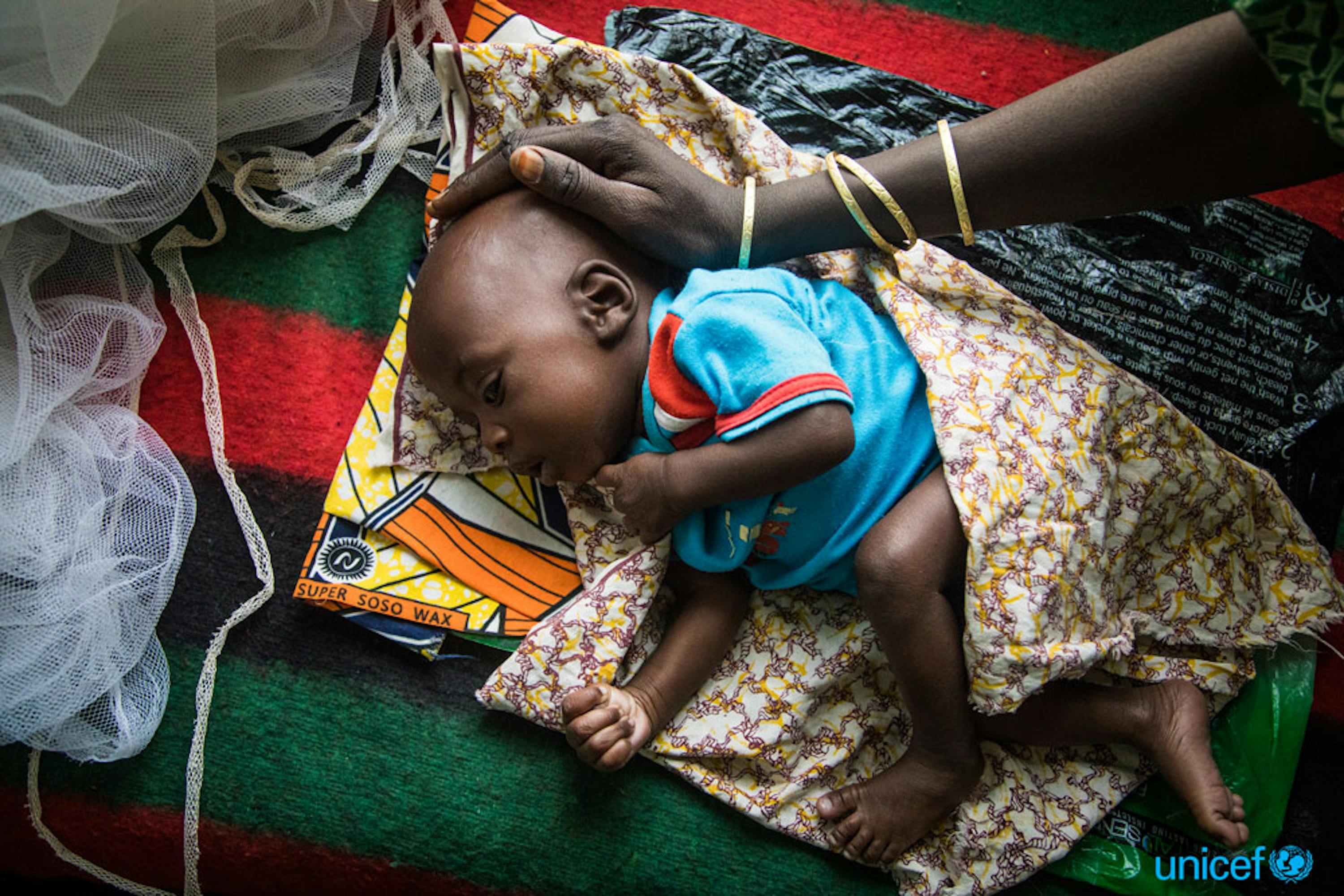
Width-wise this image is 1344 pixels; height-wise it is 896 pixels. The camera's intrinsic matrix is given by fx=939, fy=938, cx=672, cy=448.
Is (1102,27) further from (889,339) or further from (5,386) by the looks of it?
(5,386)

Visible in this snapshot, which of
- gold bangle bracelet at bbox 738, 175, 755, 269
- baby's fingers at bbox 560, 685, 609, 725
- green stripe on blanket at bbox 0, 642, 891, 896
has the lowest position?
green stripe on blanket at bbox 0, 642, 891, 896

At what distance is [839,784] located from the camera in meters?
1.26

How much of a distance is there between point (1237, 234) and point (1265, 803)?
810 mm

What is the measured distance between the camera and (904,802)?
1174 mm

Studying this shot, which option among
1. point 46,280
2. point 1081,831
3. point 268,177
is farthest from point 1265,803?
point 46,280

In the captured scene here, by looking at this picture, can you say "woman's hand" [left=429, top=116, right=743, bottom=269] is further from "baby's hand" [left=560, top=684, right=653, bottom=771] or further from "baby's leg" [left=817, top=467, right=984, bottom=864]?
"baby's hand" [left=560, top=684, right=653, bottom=771]

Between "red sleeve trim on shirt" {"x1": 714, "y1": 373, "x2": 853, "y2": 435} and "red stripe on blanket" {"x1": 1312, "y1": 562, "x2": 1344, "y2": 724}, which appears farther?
"red stripe on blanket" {"x1": 1312, "y1": 562, "x2": 1344, "y2": 724}

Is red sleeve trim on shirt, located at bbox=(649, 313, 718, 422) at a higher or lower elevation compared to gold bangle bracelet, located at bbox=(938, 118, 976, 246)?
lower

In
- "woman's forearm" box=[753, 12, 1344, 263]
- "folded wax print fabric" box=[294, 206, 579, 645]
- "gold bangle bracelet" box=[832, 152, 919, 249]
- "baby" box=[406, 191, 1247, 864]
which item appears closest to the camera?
"woman's forearm" box=[753, 12, 1344, 263]

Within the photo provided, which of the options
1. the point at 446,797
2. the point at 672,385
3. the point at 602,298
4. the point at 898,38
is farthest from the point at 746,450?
the point at 898,38

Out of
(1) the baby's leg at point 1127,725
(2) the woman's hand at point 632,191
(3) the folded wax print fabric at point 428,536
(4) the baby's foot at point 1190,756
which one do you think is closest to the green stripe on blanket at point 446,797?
(3) the folded wax print fabric at point 428,536

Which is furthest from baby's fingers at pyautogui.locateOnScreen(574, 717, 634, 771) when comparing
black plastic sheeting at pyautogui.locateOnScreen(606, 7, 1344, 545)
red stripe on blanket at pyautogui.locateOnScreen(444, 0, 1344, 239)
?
red stripe on blanket at pyautogui.locateOnScreen(444, 0, 1344, 239)

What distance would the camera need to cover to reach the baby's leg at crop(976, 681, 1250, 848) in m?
1.19

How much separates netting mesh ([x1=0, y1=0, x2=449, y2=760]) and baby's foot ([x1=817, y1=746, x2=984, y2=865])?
920 mm
